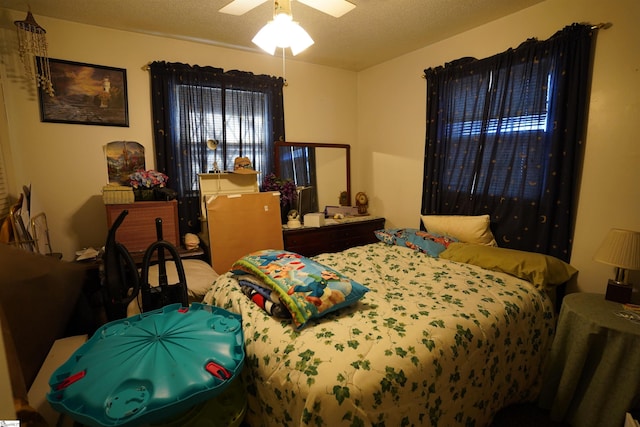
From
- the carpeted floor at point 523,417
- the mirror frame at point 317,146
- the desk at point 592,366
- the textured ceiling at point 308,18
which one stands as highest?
the textured ceiling at point 308,18

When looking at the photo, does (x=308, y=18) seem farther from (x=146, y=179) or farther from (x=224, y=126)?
(x=146, y=179)

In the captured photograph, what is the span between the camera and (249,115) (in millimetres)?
3217

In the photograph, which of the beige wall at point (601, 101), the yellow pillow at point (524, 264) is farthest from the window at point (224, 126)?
the yellow pillow at point (524, 264)

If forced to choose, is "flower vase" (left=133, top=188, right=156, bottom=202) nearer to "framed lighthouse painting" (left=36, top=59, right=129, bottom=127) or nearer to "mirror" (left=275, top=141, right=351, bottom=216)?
"framed lighthouse painting" (left=36, top=59, right=129, bottom=127)

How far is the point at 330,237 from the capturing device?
132 inches

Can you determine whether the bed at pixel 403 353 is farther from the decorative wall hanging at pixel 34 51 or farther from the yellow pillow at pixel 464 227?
the decorative wall hanging at pixel 34 51

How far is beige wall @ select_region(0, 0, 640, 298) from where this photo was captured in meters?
2.03

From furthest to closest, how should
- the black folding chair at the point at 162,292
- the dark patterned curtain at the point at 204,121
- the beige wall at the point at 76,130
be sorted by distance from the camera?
the dark patterned curtain at the point at 204,121, the beige wall at the point at 76,130, the black folding chair at the point at 162,292

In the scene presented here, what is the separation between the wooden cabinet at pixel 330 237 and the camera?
317cm

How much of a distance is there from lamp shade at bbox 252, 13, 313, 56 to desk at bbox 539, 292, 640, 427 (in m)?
2.19

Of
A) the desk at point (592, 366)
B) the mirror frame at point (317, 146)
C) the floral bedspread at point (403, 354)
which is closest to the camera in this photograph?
the floral bedspread at point (403, 354)

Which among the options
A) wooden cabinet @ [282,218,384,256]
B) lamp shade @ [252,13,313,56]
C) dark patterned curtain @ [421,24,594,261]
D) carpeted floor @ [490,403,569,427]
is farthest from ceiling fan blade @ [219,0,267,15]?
carpeted floor @ [490,403,569,427]

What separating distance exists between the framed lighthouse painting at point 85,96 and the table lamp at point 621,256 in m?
3.76

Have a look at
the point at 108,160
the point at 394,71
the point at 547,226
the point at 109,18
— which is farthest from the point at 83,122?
the point at 547,226
